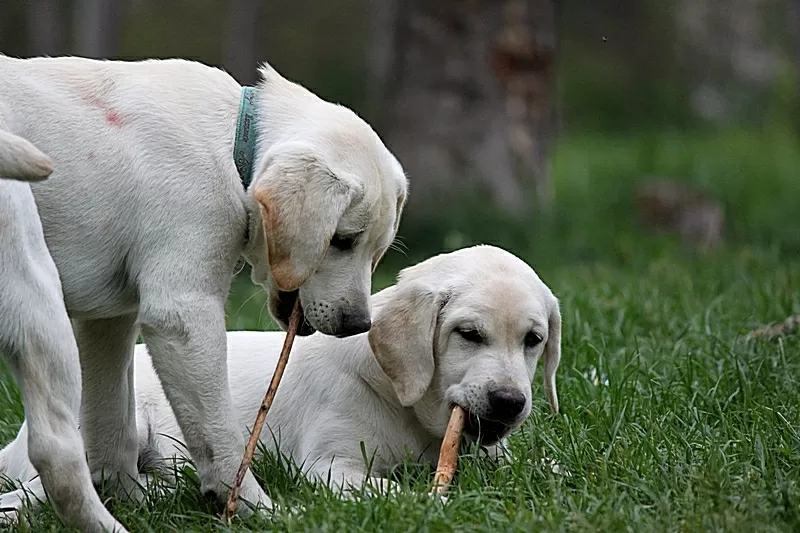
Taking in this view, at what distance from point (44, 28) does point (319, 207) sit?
1743 centimetres

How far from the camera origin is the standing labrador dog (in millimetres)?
3434

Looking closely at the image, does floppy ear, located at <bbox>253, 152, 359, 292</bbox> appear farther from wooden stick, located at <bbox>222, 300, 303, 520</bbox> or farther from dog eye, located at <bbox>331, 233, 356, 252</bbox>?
wooden stick, located at <bbox>222, 300, 303, 520</bbox>

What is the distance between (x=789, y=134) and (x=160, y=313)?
14036mm

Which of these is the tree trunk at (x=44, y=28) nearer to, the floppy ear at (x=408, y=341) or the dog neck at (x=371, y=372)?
the dog neck at (x=371, y=372)

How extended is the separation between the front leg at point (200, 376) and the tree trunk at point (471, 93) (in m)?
5.97

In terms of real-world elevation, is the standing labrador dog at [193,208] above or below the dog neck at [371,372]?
Result: above

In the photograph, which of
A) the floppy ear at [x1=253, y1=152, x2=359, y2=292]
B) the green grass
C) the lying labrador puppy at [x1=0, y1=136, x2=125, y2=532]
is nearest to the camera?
the lying labrador puppy at [x1=0, y1=136, x2=125, y2=532]

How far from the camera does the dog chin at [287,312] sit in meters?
3.77

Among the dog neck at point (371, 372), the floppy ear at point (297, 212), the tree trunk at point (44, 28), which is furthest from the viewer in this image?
the tree trunk at point (44, 28)

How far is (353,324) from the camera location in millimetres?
3660

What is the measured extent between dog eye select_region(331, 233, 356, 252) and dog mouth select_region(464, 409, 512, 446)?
665 millimetres

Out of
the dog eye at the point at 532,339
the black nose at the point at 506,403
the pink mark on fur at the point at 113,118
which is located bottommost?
the black nose at the point at 506,403

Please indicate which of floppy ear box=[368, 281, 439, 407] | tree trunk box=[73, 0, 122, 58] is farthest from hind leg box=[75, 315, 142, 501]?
tree trunk box=[73, 0, 122, 58]

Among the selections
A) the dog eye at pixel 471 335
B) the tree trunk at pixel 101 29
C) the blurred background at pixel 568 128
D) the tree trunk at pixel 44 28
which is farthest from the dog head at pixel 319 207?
the tree trunk at pixel 44 28
